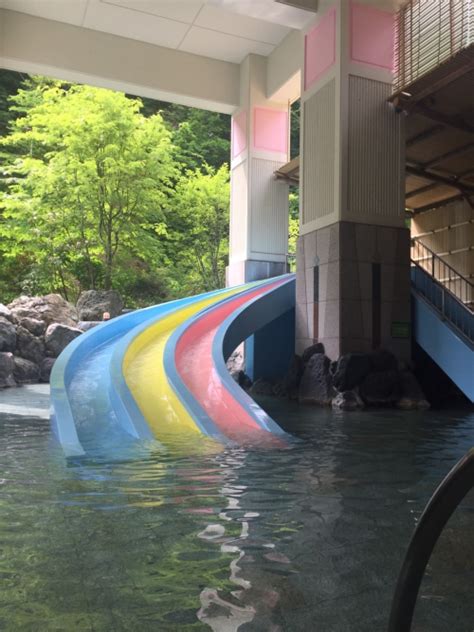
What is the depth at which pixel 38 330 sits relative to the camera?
42.8 feet

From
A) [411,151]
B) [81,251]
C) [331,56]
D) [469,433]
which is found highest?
[331,56]

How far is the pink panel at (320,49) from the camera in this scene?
10555 millimetres

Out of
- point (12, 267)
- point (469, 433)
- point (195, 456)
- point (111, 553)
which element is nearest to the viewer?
point (111, 553)

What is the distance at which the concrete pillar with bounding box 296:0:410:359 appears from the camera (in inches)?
397

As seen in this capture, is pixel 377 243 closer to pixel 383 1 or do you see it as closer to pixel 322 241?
pixel 322 241

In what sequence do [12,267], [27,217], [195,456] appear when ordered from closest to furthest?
[195,456], [27,217], [12,267]

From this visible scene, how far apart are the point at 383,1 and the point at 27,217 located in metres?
10.8

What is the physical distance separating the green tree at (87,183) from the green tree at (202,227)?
132 cm

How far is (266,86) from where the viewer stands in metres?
14.8

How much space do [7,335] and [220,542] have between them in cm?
1083

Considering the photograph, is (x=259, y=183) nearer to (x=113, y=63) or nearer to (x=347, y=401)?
(x=113, y=63)

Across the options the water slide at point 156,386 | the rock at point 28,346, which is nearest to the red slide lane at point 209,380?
the water slide at point 156,386

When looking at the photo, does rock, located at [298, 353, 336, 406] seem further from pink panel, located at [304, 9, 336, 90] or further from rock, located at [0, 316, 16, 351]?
rock, located at [0, 316, 16, 351]

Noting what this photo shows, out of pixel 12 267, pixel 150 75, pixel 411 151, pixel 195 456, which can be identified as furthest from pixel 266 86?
pixel 195 456
